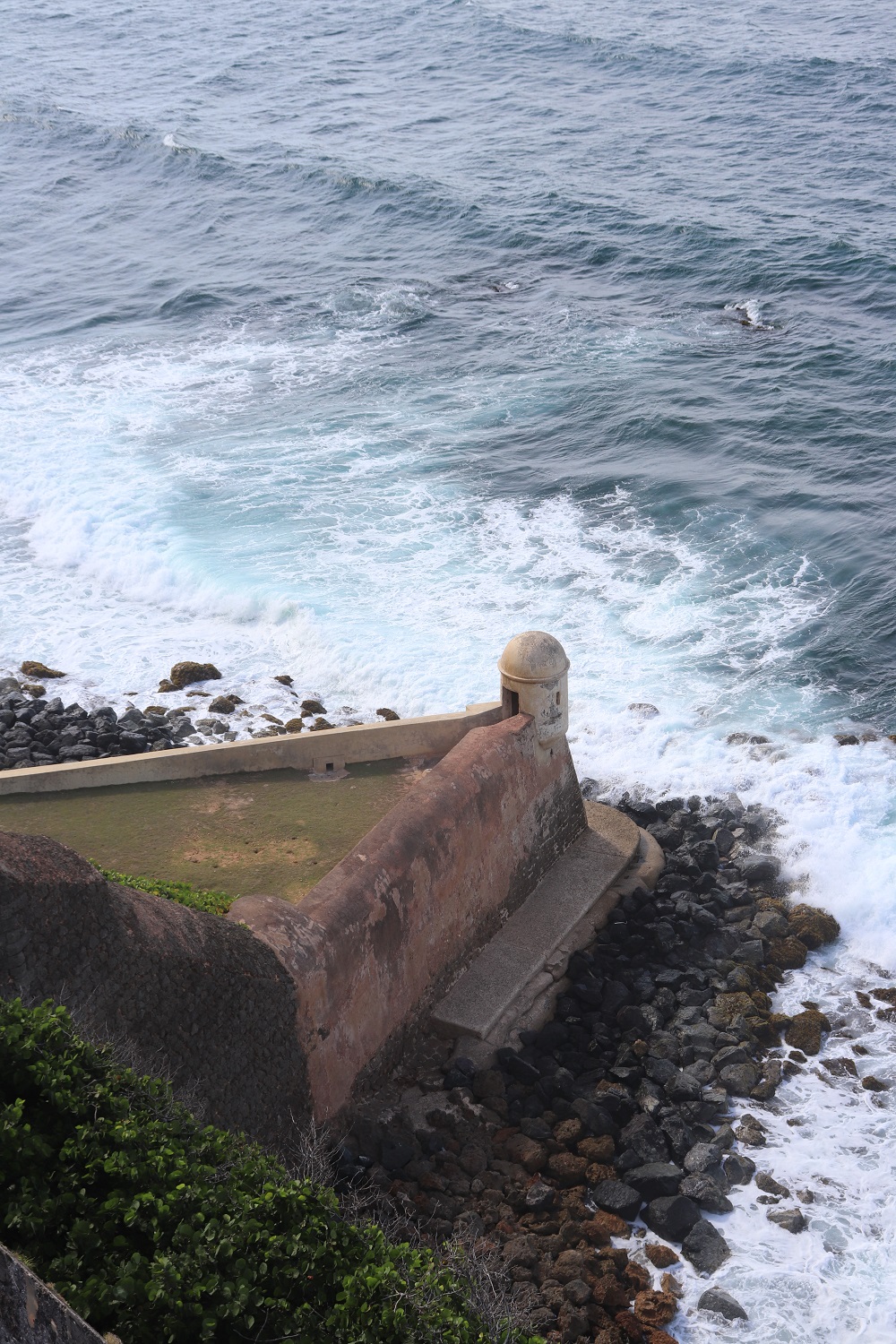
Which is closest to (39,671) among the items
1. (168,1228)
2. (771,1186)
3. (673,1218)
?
(673,1218)

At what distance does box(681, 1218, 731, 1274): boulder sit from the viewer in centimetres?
1000

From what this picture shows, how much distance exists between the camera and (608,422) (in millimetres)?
26812

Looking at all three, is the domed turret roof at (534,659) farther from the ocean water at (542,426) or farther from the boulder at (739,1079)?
the ocean water at (542,426)

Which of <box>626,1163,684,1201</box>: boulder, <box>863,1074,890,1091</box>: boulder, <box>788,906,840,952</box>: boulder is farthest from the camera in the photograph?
<box>788,906,840,952</box>: boulder

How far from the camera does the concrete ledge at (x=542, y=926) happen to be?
38.7 feet

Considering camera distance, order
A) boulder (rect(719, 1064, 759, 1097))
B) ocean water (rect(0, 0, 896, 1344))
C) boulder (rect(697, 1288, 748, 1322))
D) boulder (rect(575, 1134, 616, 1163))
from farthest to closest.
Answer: ocean water (rect(0, 0, 896, 1344)), boulder (rect(719, 1064, 759, 1097)), boulder (rect(575, 1134, 616, 1163)), boulder (rect(697, 1288, 748, 1322))

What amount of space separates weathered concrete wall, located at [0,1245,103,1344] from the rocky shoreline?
3.47 meters

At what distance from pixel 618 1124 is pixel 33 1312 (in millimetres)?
6796

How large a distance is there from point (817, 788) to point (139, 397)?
20.0 metres

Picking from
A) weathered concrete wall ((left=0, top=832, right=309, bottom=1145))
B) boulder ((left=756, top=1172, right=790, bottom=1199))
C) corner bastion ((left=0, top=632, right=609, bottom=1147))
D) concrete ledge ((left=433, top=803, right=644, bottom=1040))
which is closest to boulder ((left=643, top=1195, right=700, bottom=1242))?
boulder ((left=756, top=1172, right=790, bottom=1199))

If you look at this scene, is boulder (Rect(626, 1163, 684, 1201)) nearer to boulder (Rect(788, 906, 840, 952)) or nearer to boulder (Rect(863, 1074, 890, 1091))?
boulder (Rect(863, 1074, 890, 1091))

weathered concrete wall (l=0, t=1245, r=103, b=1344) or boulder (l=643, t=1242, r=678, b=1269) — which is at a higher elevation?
weathered concrete wall (l=0, t=1245, r=103, b=1344)

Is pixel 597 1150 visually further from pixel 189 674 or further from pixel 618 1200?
pixel 189 674

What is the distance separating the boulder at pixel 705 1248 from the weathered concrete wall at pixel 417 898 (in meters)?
2.98
